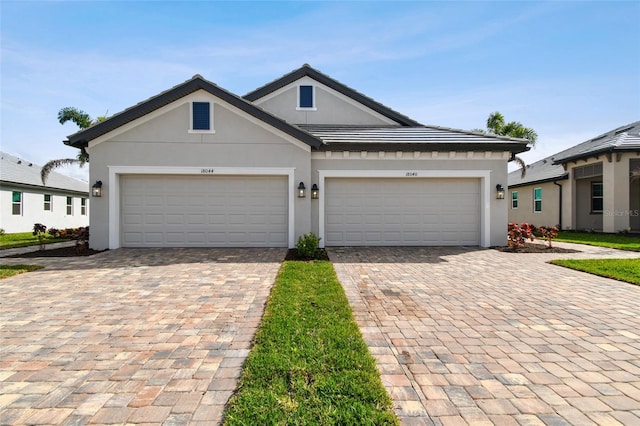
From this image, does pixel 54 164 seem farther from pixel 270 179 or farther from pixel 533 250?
pixel 533 250

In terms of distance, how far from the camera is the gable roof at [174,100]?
361 inches

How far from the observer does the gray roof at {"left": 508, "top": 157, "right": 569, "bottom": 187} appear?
59.0 feet

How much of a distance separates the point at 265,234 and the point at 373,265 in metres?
4.18

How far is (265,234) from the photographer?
10.1 meters

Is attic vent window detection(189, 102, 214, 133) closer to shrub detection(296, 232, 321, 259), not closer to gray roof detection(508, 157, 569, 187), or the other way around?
shrub detection(296, 232, 321, 259)

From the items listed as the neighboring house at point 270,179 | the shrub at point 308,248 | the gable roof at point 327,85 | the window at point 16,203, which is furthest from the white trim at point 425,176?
the window at point 16,203

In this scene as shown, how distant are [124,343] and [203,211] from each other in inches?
281

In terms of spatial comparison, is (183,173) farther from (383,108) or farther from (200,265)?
(383,108)

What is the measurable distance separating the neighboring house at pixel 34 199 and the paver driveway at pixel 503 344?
20714 mm

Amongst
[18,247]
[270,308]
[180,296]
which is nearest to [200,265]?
[180,296]

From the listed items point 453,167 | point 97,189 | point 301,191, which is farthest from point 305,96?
point 97,189

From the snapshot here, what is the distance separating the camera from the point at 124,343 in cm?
327

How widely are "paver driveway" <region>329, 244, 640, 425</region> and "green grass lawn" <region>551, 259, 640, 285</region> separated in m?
0.44

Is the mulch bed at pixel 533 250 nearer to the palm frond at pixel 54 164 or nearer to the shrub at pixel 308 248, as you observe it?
the shrub at pixel 308 248
